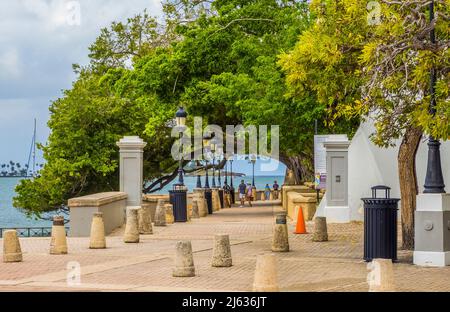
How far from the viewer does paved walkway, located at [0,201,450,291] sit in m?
14.6

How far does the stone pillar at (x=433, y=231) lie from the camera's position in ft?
57.8

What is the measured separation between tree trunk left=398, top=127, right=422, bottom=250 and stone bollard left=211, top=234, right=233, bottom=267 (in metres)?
4.97

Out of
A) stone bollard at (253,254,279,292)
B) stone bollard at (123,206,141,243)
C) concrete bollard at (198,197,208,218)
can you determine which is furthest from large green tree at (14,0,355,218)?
stone bollard at (253,254,279,292)

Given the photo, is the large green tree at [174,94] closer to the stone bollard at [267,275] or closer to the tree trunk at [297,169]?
the tree trunk at [297,169]

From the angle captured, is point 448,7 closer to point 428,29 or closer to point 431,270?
point 428,29

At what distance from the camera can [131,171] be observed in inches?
1291

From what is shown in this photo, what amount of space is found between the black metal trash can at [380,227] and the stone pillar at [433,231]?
482 millimetres

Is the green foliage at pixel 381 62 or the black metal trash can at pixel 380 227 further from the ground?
the green foliage at pixel 381 62

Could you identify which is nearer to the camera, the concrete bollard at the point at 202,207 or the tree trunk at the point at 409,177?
the tree trunk at the point at 409,177

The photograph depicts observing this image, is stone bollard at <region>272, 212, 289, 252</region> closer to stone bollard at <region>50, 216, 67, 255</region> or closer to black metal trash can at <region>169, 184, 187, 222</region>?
stone bollard at <region>50, 216, 67, 255</region>

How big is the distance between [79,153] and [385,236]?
39.4m

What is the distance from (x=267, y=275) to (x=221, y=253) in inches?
165

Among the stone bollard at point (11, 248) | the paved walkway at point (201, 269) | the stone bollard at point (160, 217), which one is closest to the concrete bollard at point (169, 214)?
the stone bollard at point (160, 217)

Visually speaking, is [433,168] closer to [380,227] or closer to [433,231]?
[433,231]
